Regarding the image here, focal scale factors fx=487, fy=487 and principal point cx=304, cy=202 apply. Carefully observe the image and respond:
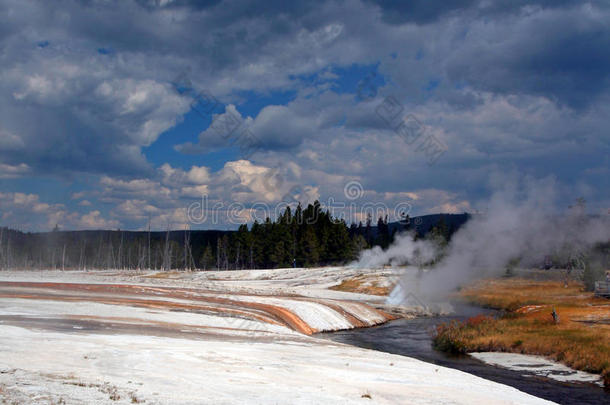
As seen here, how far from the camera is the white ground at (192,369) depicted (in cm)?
1429

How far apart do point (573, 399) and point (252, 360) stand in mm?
13999

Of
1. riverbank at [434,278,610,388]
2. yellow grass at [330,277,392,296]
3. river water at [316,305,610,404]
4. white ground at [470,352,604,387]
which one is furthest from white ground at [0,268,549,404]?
yellow grass at [330,277,392,296]

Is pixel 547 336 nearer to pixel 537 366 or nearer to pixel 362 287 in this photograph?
pixel 537 366

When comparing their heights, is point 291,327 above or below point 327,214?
below

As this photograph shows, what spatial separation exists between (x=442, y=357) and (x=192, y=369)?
19394 mm

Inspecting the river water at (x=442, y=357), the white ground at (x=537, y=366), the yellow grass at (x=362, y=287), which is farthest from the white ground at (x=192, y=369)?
the yellow grass at (x=362, y=287)

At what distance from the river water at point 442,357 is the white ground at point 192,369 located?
3.30 meters

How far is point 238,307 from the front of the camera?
45.8m

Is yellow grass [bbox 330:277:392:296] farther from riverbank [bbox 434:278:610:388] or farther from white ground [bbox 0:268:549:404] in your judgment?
white ground [bbox 0:268:549:404]

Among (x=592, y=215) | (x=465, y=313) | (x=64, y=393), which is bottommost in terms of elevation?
(x=465, y=313)

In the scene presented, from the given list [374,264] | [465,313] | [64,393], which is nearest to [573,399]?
[64,393]

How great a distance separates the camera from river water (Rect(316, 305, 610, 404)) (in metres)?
21.9

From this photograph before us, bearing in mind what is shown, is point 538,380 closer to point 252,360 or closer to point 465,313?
point 252,360

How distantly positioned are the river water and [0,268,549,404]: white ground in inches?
130
